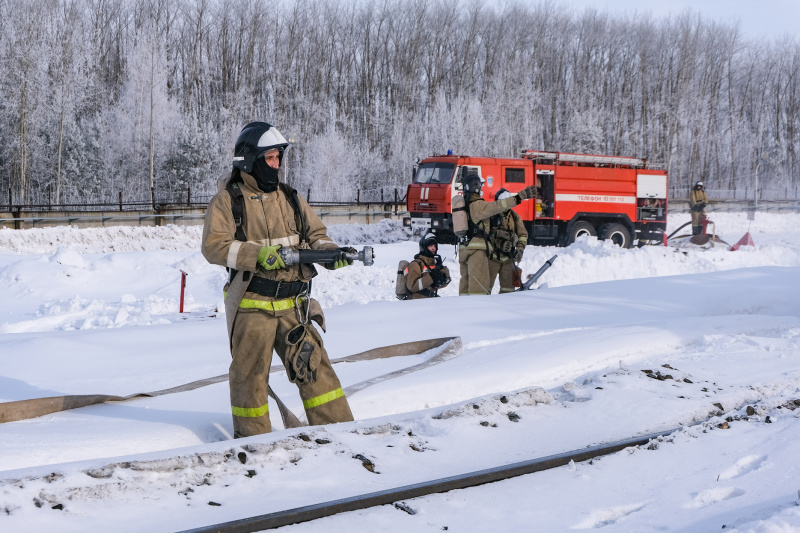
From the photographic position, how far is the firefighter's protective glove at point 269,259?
3.81 m

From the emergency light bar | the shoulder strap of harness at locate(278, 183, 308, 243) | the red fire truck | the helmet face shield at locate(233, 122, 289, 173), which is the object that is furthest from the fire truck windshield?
the helmet face shield at locate(233, 122, 289, 173)

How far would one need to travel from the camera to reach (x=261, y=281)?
4.01 metres

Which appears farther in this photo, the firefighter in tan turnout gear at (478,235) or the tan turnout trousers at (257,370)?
the firefighter in tan turnout gear at (478,235)

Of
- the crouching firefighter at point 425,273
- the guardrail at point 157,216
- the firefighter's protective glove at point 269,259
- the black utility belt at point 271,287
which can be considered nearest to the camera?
the firefighter's protective glove at point 269,259

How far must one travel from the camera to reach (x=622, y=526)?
3.11 m

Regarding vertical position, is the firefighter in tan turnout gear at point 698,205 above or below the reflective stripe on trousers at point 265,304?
above

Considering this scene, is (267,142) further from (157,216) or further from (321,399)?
(157,216)

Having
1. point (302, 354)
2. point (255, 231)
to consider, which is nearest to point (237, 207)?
point (255, 231)

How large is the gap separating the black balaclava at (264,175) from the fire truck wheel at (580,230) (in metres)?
17.6

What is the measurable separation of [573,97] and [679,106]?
7.61m

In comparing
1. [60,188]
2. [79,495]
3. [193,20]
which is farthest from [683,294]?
[193,20]

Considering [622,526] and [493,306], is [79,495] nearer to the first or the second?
[622,526]

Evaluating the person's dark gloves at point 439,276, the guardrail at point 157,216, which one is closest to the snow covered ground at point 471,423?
the person's dark gloves at point 439,276

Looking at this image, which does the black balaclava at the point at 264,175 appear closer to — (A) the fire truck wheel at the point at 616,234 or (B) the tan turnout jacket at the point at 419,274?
(B) the tan turnout jacket at the point at 419,274
